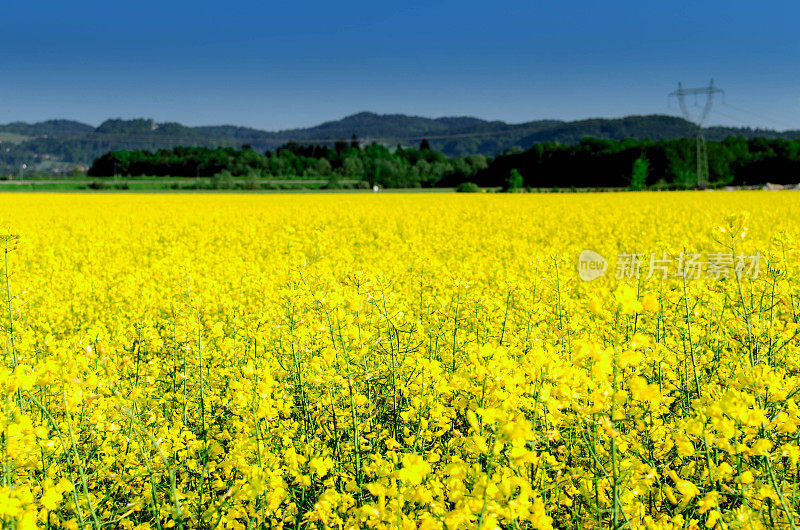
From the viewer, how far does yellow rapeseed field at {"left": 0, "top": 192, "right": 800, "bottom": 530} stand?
2109mm

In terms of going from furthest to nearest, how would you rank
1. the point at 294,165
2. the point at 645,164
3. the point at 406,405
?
the point at 294,165
the point at 645,164
the point at 406,405

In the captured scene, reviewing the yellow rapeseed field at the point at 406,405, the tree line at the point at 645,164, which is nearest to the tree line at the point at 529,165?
the tree line at the point at 645,164

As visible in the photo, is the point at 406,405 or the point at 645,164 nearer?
the point at 406,405

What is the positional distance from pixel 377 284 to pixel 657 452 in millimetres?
2206

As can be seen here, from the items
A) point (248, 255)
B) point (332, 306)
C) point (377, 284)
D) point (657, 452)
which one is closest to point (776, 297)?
point (657, 452)

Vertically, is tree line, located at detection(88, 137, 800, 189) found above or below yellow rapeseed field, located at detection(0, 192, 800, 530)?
above

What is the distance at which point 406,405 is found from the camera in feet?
12.6

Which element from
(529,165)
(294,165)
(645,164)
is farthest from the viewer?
(294,165)

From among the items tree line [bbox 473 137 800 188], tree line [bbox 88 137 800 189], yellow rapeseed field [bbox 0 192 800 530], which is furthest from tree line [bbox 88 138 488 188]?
yellow rapeseed field [bbox 0 192 800 530]

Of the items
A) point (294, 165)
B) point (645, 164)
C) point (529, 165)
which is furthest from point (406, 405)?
point (294, 165)

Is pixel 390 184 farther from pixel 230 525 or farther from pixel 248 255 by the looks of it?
pixel 230 525

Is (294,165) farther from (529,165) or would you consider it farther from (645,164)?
(645,164)

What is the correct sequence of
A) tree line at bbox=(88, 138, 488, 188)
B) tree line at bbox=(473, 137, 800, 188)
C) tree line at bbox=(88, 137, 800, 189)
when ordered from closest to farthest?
tree line at bbox=(473, 137, 800, 188) → tree line at bbox=(88, 137, 800, 189) → tree line at bbox=(88, 138, 488, 188)

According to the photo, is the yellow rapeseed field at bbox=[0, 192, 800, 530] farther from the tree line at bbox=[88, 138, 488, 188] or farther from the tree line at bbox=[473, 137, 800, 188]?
the tree line at bbox=[88, 138, 488, 188]
